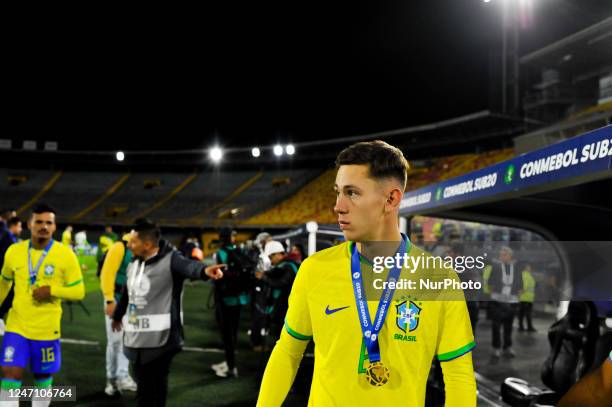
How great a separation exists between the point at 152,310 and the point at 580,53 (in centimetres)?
2563

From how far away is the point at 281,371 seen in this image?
6.13 feet

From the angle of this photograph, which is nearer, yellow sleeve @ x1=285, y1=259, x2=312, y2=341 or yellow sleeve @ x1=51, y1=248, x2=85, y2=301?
yellow sleeve @ x1=285, y1=259, x2=312, y2=341

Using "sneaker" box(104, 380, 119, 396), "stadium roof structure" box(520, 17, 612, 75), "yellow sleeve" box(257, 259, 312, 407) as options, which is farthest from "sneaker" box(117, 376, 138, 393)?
"stadium roof structure" box(520, 17, 612, 75)

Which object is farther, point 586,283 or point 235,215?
point 235,215

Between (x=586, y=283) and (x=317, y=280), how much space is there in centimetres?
418

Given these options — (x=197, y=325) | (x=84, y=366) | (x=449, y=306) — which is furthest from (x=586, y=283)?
(x=197, y=325)

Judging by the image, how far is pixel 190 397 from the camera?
19.8 ft

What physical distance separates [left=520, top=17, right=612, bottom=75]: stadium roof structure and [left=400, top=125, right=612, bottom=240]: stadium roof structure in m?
20.5

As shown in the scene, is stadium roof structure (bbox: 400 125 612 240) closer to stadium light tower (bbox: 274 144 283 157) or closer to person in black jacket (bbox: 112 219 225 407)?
person in black jacket (bbox: 112 219 225 407)

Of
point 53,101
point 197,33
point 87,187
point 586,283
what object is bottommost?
point 586,283

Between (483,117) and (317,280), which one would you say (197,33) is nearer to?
(483,117)

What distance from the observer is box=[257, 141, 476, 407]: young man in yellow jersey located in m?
1.75

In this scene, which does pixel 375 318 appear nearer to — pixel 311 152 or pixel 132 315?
pixel 132 315

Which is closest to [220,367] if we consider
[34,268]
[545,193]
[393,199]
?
[34,268]
